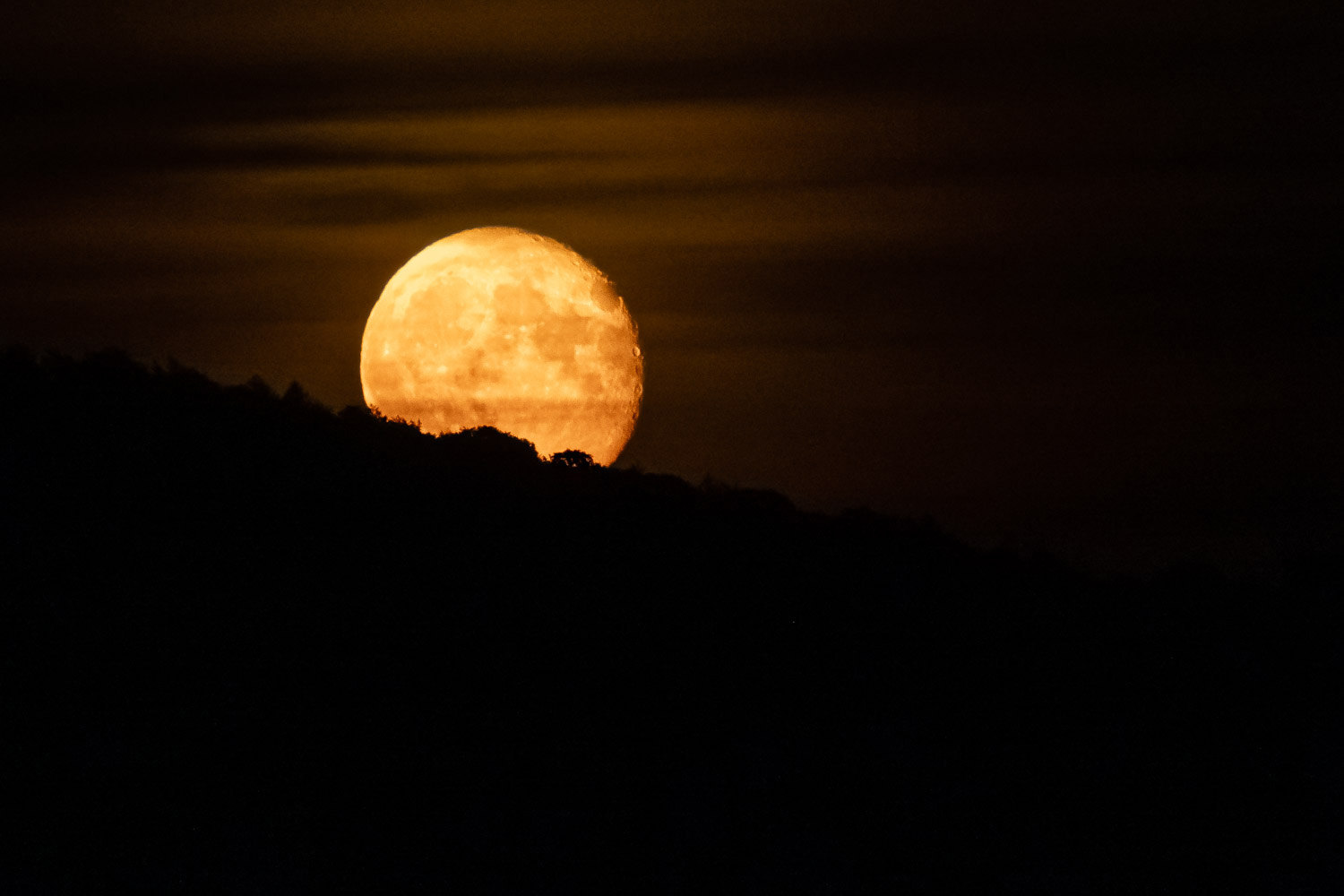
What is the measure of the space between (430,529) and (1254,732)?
12714mm

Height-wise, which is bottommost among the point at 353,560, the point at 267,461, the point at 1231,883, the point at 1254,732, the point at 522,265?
the point at 1231,883

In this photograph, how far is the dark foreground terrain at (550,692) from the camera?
1458 centimetres

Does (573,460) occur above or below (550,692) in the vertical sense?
above

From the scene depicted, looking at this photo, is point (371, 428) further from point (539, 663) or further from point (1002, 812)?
point (1002, 812)

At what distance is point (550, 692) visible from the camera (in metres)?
18.0

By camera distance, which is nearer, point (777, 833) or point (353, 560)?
point (777, 833)

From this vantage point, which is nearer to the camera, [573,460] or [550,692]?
[550,692]

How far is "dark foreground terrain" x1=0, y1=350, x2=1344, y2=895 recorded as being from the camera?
14.6 metres

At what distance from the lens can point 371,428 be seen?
2614 centimetres

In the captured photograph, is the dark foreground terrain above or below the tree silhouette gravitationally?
below

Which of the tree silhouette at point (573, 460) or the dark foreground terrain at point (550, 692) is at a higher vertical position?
the tree silhouette at point (573, 460)

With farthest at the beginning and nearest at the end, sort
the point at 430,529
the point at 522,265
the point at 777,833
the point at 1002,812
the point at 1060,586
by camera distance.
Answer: the point at 522,265 < the point at 1060,586 < the point at 430,529 < the point at 1002,812 < the point at 777,833

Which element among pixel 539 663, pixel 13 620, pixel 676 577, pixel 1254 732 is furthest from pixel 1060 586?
pixel 13 620

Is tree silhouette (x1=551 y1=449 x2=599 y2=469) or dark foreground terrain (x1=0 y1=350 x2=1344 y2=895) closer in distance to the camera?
dark foreground terrain (x1=0 y1=350 x2=1344 y2=895)
